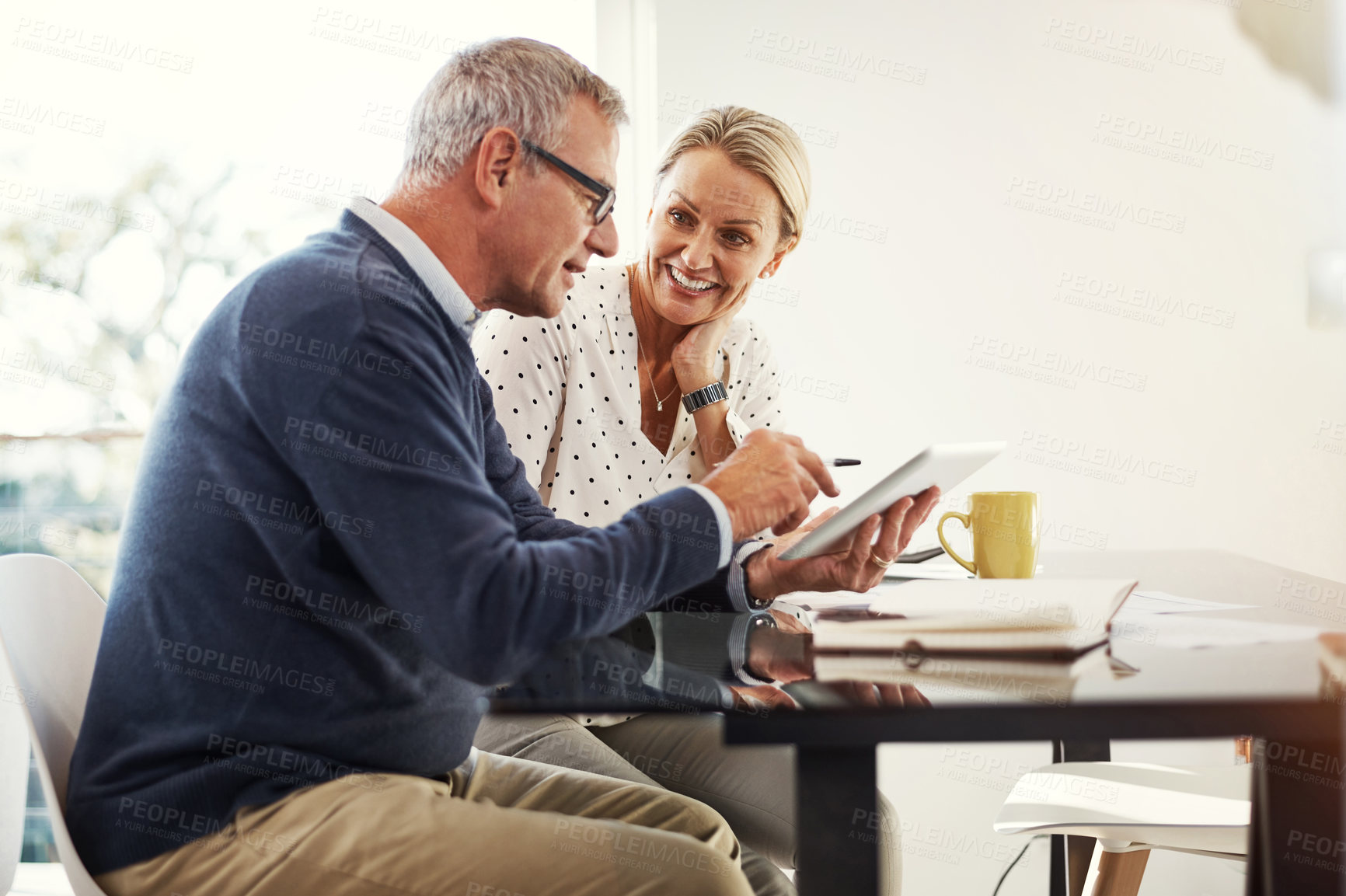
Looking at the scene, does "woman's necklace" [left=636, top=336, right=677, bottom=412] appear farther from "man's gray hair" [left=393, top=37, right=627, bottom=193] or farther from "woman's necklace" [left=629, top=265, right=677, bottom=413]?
"man's gray hair" [left=393, top=37, right=627, bottom=193]

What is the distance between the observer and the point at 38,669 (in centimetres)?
99

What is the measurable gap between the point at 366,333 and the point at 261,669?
306mm

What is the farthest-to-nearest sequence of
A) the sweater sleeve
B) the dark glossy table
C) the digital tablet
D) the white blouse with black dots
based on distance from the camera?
the white blouse with black dots → the digital tablet → the sweater sleeve → the dark glossy table

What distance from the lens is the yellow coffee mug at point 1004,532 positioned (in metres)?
1.24

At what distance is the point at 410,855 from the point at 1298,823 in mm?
700

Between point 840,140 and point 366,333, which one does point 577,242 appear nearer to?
point 366,333

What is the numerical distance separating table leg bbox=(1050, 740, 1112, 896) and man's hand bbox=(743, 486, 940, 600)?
0.59 meters

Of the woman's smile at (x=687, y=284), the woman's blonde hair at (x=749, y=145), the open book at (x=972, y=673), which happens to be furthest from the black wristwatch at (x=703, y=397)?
the open book at (x=972, y=673)

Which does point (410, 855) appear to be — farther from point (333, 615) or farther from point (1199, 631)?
point (1199, 631)

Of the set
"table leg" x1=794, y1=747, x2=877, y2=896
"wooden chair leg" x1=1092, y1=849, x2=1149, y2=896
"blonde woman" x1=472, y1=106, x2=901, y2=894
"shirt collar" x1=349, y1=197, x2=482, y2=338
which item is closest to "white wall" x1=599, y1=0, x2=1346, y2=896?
"blonde woman" x1=472, y1=106, x2=901, y2=894

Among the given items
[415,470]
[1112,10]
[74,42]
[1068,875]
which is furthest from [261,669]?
[1112,10]

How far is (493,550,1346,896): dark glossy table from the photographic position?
0.68 m

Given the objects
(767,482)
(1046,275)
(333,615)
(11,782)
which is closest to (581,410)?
(767,482)

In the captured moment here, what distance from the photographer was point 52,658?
104 centimetres
